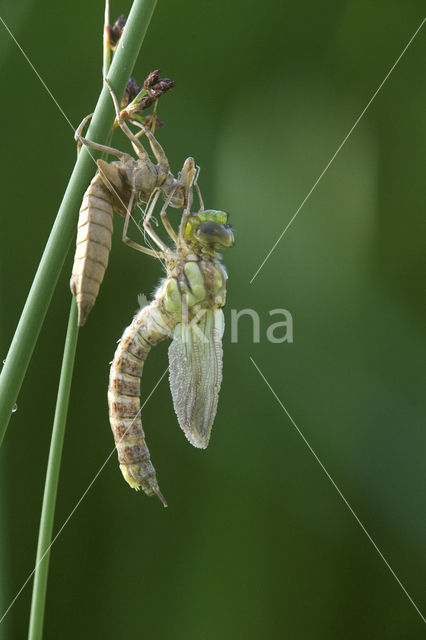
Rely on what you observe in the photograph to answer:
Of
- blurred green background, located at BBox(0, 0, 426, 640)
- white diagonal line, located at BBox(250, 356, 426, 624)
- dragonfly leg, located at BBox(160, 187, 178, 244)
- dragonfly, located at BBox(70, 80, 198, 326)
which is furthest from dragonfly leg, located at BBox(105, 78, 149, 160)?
white diagonal line, located at BBox(250, 356, 426, 624)

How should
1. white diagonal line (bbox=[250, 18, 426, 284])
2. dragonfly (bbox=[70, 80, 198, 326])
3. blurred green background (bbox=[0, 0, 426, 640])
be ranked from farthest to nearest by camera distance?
white diagonal line (bbox=[250, 18, 426, 284]) < blurred green background (bbox=[0, 0, 426, 640]) < dragonfly (bbox=[70, 80, 198, 326])

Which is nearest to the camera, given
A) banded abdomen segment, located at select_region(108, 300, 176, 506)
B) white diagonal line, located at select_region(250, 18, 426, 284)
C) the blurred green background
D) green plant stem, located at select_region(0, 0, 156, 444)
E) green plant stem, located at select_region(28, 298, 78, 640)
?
green plant stem, located at select_region(0, 0, 156, 444)

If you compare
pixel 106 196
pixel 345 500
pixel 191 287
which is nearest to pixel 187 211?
pixel 191 287

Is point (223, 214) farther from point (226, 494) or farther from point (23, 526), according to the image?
point (23, 526)

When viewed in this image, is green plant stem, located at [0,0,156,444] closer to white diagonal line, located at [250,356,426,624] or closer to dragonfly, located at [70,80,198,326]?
dragonfly, located at [70,80,198,326]

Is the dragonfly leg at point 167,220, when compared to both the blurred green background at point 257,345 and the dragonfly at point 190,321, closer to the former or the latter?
the dragonfly at point 190,321

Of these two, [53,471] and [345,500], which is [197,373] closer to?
[53,471]
